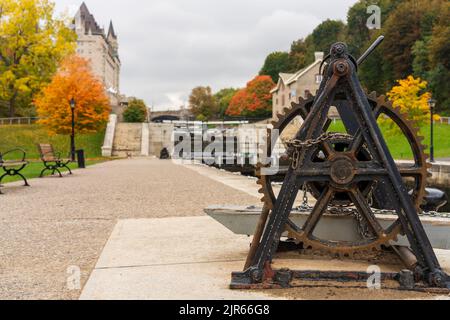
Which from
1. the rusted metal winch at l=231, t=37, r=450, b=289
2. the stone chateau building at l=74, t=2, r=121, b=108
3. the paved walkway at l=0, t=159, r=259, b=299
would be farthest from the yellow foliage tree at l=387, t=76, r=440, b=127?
the stone chateau building at l=74, t=2, r=121, b=108

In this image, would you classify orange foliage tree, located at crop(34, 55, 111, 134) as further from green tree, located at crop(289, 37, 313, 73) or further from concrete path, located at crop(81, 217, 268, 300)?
green tree, located at crop(289, 37, 313, 73)

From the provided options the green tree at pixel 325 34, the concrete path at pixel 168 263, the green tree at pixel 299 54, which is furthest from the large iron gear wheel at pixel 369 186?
the green tree at pixel 299 54

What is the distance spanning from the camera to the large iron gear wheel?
185 inches

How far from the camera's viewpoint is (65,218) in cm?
923

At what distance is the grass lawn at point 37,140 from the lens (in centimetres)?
5103

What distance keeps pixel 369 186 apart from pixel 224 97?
11917 centimetres

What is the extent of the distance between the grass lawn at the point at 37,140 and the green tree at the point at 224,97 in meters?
59.3

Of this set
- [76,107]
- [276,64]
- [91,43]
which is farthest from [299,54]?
[76,107]

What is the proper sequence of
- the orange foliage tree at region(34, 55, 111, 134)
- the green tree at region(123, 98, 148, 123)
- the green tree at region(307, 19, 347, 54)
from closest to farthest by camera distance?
the orange foliage tree at region(34, 55, 111, 134), the green tree at region(123, 98, 148, 123), the green tree at region(307, 19, 347, 54)

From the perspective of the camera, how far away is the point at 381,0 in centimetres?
7681

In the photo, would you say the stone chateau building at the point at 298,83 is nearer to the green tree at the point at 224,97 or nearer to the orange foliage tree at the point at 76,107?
the orange foliage tree at the point at 76,107

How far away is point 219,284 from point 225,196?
824 cm

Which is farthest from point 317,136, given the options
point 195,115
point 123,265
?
point 195,115

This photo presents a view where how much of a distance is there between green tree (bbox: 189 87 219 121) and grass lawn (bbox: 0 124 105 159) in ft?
211
